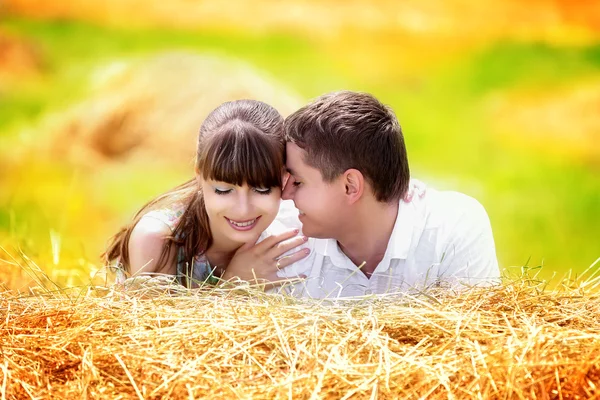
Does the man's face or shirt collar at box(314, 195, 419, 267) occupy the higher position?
the man's face

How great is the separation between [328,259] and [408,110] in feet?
7.89

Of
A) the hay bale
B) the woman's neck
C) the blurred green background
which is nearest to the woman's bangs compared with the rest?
the woman's neck

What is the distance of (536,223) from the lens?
15.5ft

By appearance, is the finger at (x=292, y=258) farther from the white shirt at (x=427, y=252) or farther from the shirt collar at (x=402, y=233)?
the shirt collar at (x=402, y=233)

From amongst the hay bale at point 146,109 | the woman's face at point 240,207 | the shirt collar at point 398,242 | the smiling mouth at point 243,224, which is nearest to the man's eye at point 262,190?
the woman's face at point 240,207

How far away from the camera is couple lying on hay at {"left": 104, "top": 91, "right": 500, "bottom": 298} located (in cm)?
248

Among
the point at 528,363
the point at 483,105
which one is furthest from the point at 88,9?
the point at 528,363

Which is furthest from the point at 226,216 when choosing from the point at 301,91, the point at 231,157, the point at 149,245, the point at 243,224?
the point at 301,91

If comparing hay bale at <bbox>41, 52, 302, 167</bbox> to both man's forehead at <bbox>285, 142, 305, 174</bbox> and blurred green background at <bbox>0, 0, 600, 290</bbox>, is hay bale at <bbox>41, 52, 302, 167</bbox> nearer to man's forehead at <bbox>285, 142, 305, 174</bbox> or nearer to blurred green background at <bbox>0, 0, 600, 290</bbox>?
blurred green background at <bbox>0, 0, 600, 290</bbox>

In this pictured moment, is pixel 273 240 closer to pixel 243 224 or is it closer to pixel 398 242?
pixel 243 224

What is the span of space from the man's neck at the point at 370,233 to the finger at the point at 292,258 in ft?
0.42

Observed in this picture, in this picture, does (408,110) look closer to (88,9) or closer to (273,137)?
(88,9)

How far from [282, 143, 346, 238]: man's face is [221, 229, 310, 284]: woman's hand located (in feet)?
0.55

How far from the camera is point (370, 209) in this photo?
2643 millimetres
